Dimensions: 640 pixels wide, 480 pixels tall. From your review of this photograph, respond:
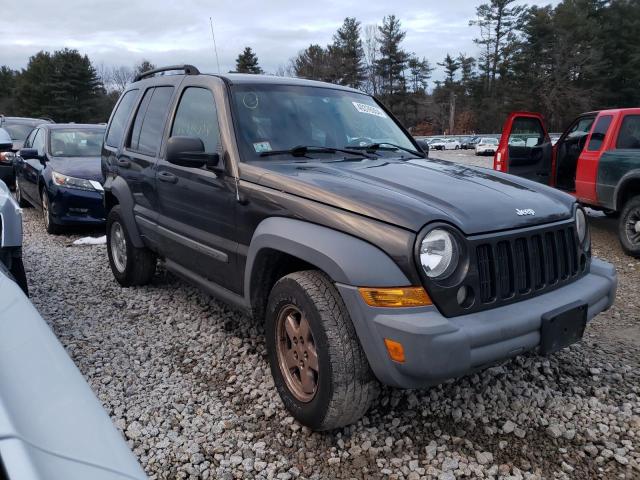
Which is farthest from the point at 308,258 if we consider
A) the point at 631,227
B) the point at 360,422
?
the point at 631,227

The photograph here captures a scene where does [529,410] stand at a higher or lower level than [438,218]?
lower

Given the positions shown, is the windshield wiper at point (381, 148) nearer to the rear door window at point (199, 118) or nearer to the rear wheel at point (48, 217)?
the rear door window at point (199, 118)

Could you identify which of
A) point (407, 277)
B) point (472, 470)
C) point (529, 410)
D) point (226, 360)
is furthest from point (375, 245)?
point (226, 360)

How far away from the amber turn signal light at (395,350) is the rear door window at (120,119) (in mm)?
3631

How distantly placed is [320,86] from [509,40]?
6412 centimetres

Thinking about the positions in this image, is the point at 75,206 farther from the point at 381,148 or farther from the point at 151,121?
the point at 381,148

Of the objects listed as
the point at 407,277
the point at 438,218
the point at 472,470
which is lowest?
the point at 472,470

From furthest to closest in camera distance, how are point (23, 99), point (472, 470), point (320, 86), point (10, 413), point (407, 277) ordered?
point (23, 99), point (320, 86), point (472, 470), point (407, 277), point (10, 413)

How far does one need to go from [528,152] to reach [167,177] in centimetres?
661

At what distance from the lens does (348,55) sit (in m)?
63.0

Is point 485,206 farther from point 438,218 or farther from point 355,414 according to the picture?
point 355,414

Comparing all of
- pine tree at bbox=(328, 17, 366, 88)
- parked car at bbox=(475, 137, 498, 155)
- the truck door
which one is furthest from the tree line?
the truck door

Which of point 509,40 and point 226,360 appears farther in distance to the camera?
point 509,40

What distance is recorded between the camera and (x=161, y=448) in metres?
2.63
